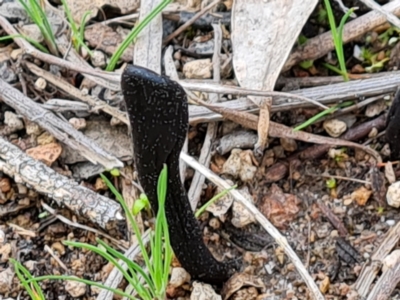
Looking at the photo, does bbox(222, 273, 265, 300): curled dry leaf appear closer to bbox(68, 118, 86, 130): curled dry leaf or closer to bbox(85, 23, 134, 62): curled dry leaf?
bbox(68, 118, 86, 130): curled dry leaf

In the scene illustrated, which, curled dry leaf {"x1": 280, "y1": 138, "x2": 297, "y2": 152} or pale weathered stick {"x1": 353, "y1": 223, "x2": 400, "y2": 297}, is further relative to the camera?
curled dry leaf {"x1": 280, "y1": 138, "x2": 297, "y2": 152}

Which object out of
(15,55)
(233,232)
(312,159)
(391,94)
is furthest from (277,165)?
(15,55)

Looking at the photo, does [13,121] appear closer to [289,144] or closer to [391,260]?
[289,144]

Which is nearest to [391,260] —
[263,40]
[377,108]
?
[377,108]

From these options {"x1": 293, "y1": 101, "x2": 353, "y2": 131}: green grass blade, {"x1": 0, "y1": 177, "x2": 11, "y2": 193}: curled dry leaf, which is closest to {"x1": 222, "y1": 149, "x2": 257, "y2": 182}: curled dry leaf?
{"x1": 293, "y1": 101, "x2": 353, "y2": 131}: green grass blade

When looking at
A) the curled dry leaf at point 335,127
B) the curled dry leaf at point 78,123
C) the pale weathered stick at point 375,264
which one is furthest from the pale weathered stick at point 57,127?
the pale weathered stick at point 375,264

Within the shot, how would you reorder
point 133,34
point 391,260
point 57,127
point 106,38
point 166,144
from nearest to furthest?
point 166,144
point 391,260
point 133,34
point 57,127
point 106,38
